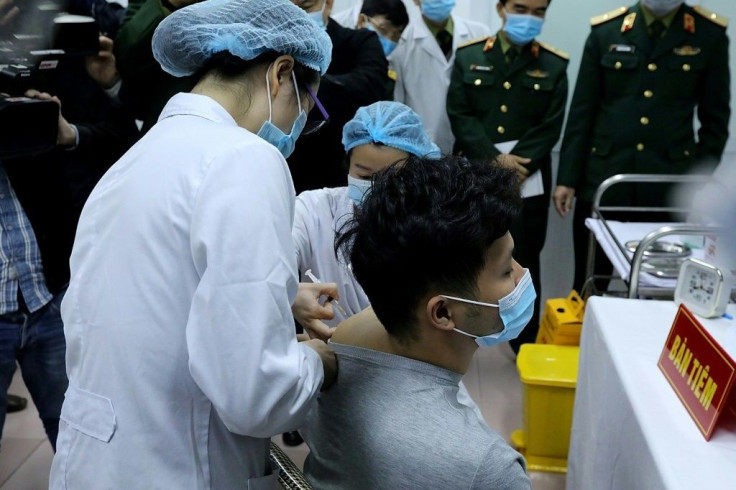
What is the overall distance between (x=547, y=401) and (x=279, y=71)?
1.53 metres

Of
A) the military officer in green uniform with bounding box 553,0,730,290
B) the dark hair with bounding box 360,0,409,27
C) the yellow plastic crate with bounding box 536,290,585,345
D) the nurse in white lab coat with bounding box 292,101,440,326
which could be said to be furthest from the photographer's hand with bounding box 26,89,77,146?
the military officer in green uniform with bounding box 553,0,730,290

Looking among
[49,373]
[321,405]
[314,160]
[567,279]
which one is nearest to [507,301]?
[321,405]

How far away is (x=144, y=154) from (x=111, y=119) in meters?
1.36

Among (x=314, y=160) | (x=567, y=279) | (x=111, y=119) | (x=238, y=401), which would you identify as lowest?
(x=567, y=279)

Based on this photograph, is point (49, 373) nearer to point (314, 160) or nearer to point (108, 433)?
point (108, 433)

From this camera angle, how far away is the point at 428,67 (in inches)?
128

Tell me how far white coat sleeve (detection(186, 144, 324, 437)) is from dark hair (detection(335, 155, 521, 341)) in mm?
140

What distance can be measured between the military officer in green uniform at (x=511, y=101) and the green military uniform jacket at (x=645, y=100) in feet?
0.32

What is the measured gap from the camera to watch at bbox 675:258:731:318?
1552mm

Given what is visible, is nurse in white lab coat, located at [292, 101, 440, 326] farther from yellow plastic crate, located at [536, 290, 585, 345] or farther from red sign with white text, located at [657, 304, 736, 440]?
yellow plastic crate, located at [536, 290, 585, 345]

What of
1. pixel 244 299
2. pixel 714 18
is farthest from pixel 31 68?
pixel 714 18

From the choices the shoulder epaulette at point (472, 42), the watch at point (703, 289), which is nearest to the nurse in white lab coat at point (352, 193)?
the watch at point (703, 289)

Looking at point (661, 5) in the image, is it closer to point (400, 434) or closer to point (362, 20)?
point (362, 20)

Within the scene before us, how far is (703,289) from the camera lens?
1600 mm
